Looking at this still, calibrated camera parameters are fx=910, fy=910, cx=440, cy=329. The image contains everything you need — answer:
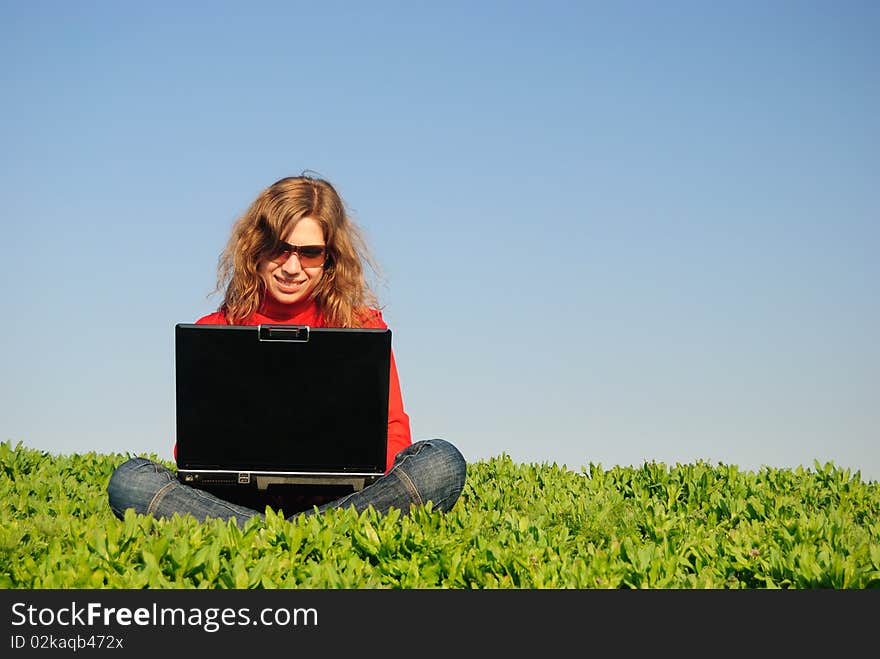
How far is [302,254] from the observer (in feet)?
20.3

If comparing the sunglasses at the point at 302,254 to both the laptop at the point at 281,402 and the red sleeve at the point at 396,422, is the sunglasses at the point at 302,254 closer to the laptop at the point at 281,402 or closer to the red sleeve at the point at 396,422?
the red sleeve at the point at 396,422

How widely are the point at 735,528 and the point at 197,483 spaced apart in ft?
12.5

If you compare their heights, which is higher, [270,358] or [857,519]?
[270,358]

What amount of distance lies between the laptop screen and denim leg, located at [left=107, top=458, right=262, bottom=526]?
1.25 feet

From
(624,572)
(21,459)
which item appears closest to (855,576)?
(624,572)

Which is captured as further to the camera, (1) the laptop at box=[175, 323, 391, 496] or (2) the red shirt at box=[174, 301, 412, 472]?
(2) the red shirt at box=[174, 301, 412, 472]

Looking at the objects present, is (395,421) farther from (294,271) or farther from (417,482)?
(294,271)

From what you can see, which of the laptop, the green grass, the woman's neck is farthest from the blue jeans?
the woman's neck

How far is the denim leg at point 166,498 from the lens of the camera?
5457mm

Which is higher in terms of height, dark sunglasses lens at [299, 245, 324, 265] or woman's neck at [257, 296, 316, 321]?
dark sunglasses lens at [299, 245, 324, 265]

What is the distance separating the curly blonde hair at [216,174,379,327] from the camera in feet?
20.8

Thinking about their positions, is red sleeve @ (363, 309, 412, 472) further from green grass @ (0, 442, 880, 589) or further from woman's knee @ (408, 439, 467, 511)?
green grass @ (0, 442, 880, 589)
